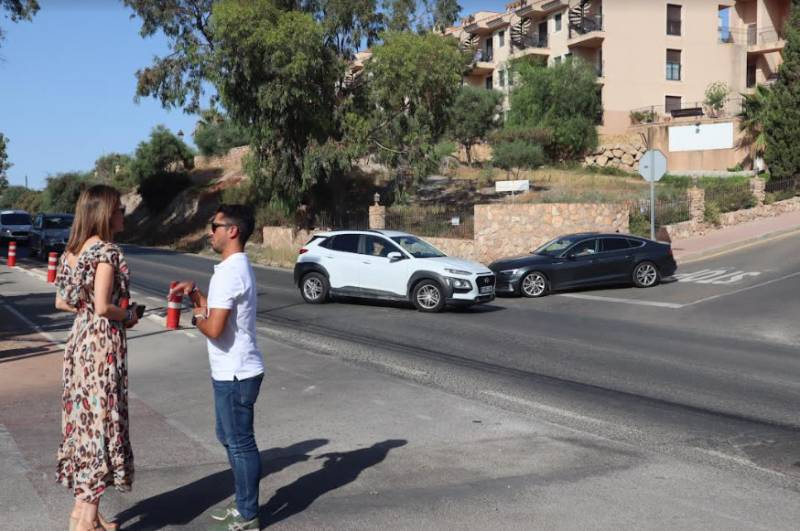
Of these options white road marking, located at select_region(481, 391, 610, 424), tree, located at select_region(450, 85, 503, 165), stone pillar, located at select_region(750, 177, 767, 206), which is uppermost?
tree, located at select_region(450, 85, 503, 165)

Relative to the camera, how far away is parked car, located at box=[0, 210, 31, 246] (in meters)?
40.5

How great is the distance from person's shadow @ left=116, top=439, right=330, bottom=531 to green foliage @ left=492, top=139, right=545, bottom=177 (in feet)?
130

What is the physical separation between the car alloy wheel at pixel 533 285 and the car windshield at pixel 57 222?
1991 cm

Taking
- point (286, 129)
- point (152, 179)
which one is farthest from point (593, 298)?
point (152, 179)

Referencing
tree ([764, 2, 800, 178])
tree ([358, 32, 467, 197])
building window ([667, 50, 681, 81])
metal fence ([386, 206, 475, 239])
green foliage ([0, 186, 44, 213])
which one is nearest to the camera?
metal fence ([386, 206, 475, 239])

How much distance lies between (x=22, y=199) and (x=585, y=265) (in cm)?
10102

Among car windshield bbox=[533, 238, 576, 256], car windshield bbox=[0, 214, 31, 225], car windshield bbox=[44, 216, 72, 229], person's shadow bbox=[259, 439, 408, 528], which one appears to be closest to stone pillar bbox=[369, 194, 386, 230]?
car windshield bbox=[533, 238, 576, 256]

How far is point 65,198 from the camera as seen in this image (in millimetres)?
77688

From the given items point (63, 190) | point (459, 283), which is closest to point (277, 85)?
point (459, 283)

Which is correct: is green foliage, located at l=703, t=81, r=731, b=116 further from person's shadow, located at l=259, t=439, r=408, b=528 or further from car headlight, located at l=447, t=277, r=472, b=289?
person's shadow, located at l=259, t=439, r=408, b=528

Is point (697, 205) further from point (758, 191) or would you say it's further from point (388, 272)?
point (388, 272)

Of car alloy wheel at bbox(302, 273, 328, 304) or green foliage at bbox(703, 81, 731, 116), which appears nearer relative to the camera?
car alloy wheel at bbox(302, 273, 328, 304)

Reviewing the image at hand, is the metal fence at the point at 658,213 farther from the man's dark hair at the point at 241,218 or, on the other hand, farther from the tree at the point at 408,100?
the man's dark hair at the point at 241,218

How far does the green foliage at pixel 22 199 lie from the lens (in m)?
92.4
